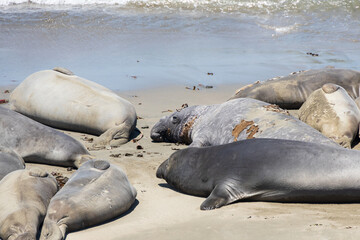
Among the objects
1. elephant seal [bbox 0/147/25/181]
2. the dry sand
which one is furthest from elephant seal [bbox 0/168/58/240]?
elephant seal [bbox 0/147/25/181]

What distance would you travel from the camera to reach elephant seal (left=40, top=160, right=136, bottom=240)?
4.36 metres

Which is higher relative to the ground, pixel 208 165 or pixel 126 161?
pixel 208 165

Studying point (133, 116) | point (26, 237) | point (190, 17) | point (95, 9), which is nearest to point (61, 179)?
point (26, 237)

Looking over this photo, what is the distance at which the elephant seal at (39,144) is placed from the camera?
21.5 ft

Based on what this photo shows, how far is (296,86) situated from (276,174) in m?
4.98

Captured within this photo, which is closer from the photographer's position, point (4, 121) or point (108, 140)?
point (4, 121)

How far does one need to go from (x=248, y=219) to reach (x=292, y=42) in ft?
39.3

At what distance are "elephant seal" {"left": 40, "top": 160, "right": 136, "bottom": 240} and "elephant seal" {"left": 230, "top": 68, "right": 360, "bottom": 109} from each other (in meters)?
5.00

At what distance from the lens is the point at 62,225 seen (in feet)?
14.3

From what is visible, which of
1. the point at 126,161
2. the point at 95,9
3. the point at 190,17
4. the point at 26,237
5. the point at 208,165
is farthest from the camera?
the point at 95,9

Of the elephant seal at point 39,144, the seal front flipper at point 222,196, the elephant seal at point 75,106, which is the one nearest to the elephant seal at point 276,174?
the seal front flipper at point 222,196

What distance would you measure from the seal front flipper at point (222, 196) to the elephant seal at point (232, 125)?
4.36 feet

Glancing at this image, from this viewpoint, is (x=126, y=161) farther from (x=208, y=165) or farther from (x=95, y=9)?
(x=95, y=9)

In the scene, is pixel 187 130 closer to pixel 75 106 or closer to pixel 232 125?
pixel 232 125
